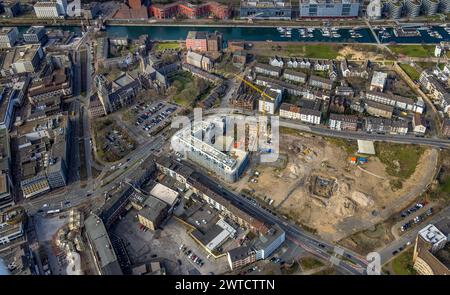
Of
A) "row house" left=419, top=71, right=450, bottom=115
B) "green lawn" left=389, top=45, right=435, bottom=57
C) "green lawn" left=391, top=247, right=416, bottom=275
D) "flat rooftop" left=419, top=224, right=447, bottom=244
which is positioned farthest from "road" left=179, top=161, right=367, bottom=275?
"green lawn" left=389, top=45, right=435, bottom=57

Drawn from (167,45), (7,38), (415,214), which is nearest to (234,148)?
(415,214)

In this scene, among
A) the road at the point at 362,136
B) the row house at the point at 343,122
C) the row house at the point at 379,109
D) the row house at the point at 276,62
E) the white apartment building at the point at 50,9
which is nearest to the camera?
the road at the point at 362,136

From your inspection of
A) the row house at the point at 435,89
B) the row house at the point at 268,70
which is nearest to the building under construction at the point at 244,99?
the row house at the point at 268,70

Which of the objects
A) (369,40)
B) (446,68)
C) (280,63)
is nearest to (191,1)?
(280,63)

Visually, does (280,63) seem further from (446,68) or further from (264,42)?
(446,68)

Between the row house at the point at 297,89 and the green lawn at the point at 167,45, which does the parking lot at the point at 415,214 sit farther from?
the green lawn at the point at 167,45

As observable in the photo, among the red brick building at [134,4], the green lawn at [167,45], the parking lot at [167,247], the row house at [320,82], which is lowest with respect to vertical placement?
the parking lot at [167,247]

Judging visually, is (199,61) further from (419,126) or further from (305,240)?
(305,240)
